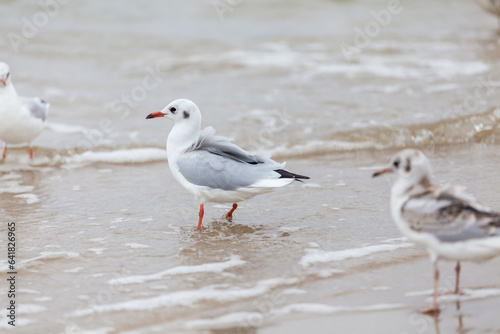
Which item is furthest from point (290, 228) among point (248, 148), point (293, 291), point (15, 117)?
point (15, 117)

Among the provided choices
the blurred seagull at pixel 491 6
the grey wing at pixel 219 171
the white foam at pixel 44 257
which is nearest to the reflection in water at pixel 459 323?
the grey wing at pixel 219 171

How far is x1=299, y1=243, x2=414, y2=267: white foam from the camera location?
18.8ft

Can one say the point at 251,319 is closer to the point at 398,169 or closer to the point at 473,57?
the point at 398,169

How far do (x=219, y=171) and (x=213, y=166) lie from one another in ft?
0.23

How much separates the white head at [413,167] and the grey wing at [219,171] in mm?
1461

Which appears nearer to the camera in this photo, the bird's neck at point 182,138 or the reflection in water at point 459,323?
the reflection in water at point 459,323

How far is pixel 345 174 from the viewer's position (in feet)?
26.6

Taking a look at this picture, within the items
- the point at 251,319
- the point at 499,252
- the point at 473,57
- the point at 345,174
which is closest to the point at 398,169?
the point at 499,252

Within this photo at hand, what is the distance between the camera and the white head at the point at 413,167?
4.89m

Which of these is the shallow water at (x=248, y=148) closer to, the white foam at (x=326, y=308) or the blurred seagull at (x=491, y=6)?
the white foam at (x=326, y=308)

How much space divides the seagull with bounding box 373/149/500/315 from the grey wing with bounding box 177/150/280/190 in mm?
1511

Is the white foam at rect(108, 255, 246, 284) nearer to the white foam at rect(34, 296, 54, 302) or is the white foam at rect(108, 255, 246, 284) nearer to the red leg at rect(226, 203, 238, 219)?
the white foam at rect(34, 296, 54, 302)

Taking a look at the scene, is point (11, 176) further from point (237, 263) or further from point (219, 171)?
point (237, 263)

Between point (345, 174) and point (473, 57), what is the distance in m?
6.16
